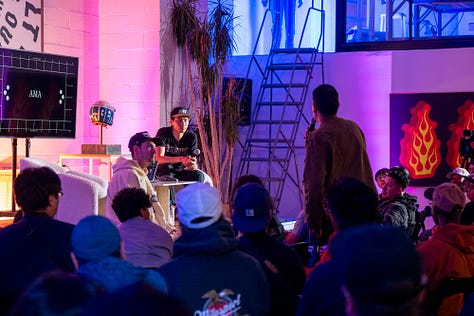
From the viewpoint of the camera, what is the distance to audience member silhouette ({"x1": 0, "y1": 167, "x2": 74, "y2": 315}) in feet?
9.63

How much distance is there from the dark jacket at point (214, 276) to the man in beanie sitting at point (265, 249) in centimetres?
49

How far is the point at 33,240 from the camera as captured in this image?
3064 mm

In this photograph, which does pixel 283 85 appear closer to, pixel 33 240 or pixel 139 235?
pixel 139 235

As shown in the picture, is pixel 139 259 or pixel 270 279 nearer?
pixel 270 279

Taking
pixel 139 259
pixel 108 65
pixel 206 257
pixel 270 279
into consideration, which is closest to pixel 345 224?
pixel 270 279

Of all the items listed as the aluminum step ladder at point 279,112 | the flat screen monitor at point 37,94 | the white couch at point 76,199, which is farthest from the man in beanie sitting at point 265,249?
the aluminum step ladder at point 279,112

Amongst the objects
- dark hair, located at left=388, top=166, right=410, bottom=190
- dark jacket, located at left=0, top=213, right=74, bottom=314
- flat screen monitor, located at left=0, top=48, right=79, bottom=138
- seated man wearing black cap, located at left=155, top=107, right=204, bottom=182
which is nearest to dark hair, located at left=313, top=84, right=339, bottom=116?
dark hair, located at left=388, top=166, right=410, bottom=190

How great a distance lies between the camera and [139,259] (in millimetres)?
3834

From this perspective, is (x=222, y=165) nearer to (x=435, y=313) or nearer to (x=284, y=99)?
(x=284, y=99)

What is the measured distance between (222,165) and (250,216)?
6.39 meters

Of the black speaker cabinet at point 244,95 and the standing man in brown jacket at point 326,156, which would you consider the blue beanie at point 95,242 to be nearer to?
the standing man in brown jacket at point 326,156

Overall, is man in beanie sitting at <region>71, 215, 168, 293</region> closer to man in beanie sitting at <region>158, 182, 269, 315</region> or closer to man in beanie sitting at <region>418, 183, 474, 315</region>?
man in beanie sitting at <region>158, 182, 269, 315</region>

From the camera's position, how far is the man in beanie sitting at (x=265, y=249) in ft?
10.3

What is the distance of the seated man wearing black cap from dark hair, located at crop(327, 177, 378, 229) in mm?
4777
